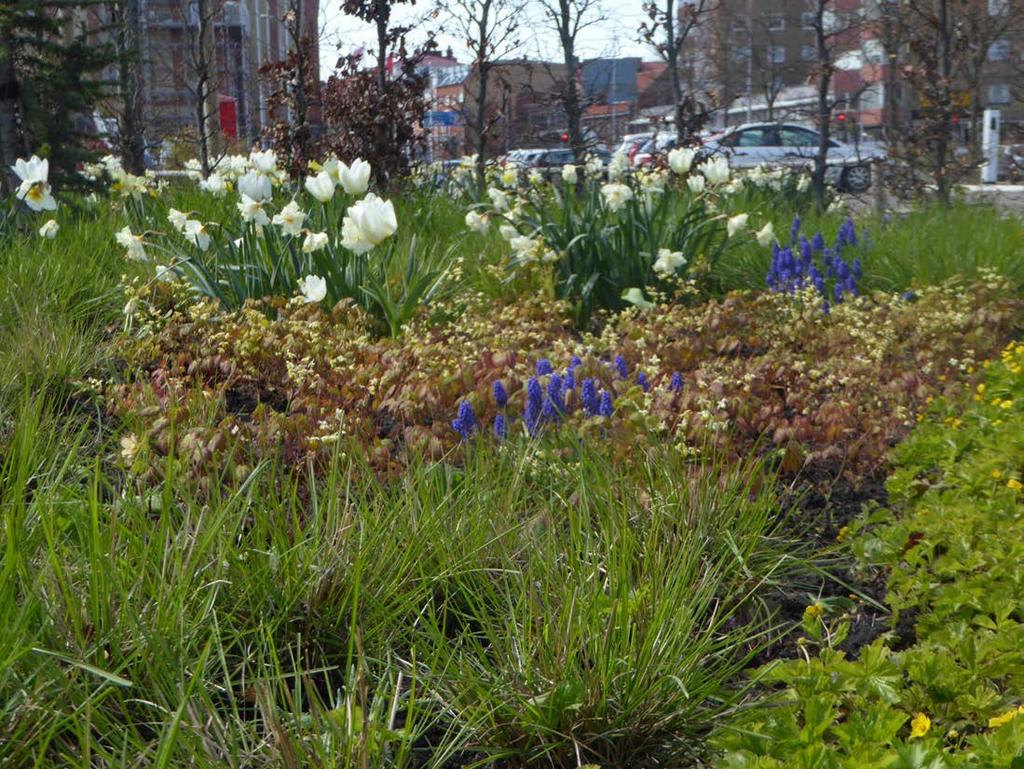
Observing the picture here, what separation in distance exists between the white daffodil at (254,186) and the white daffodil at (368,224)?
2.73ft

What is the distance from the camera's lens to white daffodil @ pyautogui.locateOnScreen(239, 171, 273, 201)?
5172 millimetres

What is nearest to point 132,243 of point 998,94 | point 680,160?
point 680,160

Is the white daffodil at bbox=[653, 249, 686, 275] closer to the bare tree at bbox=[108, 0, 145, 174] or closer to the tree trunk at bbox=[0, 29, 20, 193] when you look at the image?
the tree trunk at bbox=[0, 29, 20, 193]

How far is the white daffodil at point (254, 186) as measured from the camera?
17.0ft

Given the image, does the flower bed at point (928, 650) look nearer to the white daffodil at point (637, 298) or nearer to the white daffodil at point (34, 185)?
the white daffodil at point (637, 298)

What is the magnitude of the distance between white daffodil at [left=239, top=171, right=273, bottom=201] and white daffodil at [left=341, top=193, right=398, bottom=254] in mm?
833

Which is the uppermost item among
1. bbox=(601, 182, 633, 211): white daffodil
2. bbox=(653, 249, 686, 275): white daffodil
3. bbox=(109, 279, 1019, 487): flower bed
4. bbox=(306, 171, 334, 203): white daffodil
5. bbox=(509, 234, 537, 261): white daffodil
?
bbox=(306, 171, 334, 203): white daffodil

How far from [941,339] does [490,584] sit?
129 inches

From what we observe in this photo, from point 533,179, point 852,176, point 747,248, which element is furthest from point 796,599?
point 852,176

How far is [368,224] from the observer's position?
4500mm

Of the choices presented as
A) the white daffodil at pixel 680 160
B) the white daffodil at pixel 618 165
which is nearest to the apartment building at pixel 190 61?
the white daffodil at pixel 618 165

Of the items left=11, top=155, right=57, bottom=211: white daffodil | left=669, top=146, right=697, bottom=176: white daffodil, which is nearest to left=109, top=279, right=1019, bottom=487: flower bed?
left=11, top=155, right=57, bottom=211: white daffodil

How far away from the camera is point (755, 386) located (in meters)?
4.03

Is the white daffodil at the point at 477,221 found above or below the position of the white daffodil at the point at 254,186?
below
